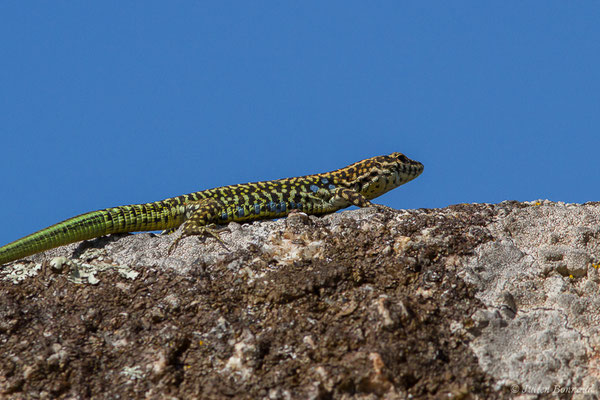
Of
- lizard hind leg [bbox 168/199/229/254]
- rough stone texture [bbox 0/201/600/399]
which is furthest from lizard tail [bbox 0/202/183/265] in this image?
lizard hind leg [bbox 168/199/229/254]

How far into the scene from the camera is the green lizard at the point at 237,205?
297 inches

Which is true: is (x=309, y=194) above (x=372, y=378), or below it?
above

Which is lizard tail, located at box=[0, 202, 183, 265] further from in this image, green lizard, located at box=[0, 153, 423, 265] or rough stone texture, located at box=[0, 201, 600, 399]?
rough stone texture, located at box=[0, 201, 600, 399]

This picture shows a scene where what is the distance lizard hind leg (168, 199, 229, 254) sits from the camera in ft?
24.1

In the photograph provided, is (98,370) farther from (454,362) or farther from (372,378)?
(454,362)

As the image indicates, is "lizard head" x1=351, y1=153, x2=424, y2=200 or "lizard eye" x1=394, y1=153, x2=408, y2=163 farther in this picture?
"lizard eye" x1=394, y1=153, x2=408, y2=163

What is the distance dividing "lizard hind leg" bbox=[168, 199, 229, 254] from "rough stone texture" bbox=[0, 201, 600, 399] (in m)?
0.19

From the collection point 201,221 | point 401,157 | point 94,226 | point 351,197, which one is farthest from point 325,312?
point 401,157

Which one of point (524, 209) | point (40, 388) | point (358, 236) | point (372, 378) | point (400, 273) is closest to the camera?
point (372, 378)

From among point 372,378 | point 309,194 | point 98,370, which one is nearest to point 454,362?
point 372,378

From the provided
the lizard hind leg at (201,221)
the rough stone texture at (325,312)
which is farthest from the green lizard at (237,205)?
the rough stone texture at (325,312)

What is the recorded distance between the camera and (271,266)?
660cm

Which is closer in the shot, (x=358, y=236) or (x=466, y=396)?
(x=466, y=396)

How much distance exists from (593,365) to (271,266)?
3142mm
